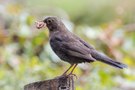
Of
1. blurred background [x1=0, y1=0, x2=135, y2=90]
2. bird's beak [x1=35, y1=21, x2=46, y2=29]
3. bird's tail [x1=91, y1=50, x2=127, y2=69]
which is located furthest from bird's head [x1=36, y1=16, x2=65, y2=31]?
blurred background [x1=0, y1=0, x2=135, y2=90]

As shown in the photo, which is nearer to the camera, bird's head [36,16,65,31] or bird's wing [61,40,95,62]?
bird's wing [61,40,95,62]

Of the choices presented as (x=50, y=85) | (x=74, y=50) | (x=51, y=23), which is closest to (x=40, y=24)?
(x=51, y=23)

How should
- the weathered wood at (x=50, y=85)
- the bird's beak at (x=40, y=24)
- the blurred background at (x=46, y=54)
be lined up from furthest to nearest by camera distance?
1. the blurred background at (x=46, y=54)
2. the bird's beak at (x=40, y=24)
3. the weathered wood at (x=50, y=85)

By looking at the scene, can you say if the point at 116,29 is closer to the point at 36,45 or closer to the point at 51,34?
the point at 36,45

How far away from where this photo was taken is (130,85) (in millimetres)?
10070

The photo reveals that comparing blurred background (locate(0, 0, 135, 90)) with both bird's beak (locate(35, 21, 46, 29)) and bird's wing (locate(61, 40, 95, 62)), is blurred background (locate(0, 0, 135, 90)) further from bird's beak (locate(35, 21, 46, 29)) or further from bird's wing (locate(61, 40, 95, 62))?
bird's wing (locate(61, 40, 95, 62))

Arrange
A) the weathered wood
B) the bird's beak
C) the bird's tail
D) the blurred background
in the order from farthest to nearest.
Answer: the blurred background < the bird's beak < the bird's tail < the weathered wood

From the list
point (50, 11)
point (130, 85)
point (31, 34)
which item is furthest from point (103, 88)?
point (50, 11)

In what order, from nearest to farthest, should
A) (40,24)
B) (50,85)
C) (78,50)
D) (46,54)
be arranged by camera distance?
(50,85), (78,50), (40,24), (46,54)

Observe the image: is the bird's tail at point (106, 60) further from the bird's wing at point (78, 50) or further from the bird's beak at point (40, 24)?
the bird's beak at point (40, 24)

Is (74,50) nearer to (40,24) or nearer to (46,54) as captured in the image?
(40,24)

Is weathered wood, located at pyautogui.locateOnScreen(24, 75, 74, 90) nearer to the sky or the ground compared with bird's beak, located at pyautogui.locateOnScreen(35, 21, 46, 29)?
nearer to the ground

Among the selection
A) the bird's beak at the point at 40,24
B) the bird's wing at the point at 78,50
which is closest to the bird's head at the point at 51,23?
the bird's beak at the point at 40,24

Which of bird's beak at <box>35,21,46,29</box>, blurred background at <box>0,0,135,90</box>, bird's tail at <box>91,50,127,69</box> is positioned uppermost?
blurred background at <box>0,0,135,90</box>
